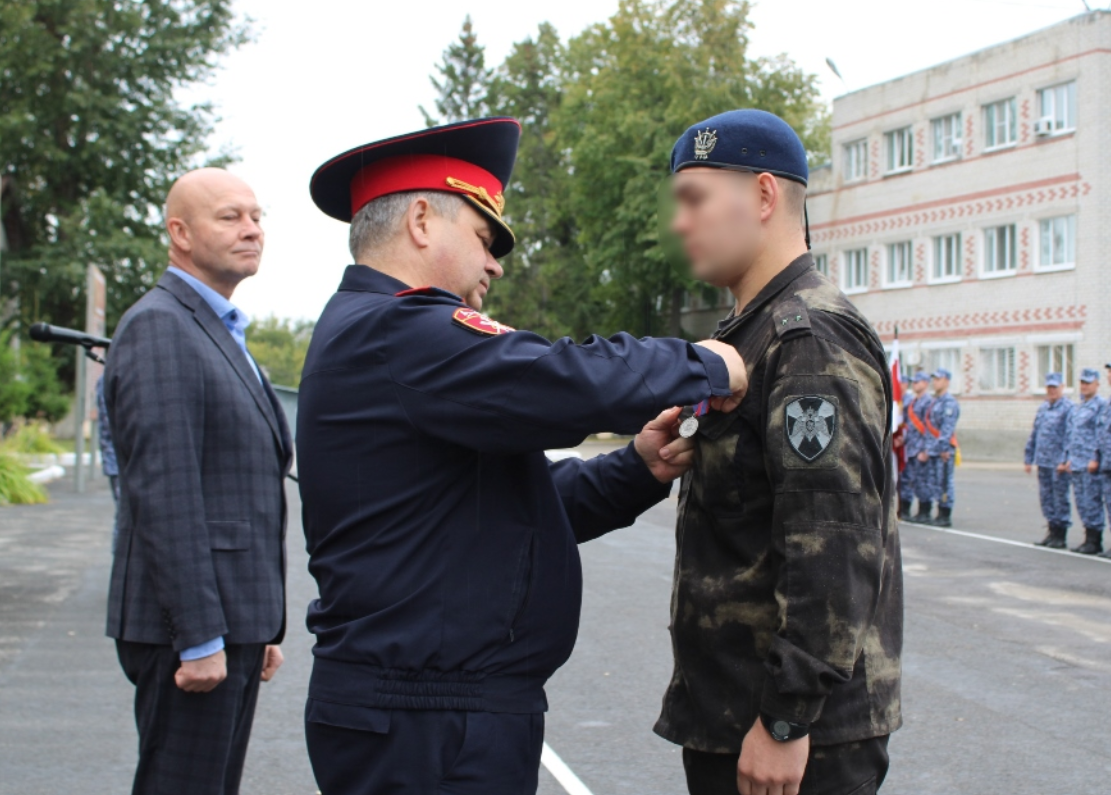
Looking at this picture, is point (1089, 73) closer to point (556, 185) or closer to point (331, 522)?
point (556, 185)

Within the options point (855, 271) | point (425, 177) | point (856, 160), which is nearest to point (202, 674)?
point (425, 177)

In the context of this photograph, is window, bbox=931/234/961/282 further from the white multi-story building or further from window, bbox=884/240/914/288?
window, bbox=884/240/914/288

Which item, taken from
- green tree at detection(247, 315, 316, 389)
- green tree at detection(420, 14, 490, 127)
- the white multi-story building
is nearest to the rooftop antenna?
the white multi-story building

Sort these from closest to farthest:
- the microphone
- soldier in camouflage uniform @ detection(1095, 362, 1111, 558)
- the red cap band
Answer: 1. the red cap band
2. the microphone
3. soldier in camouflage uniform @ detection(1095, 362, 1111, 558)

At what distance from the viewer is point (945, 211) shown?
3891 centimetres

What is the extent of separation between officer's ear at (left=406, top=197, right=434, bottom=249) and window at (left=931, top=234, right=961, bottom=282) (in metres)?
38.2

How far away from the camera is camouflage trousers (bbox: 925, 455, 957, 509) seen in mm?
16844

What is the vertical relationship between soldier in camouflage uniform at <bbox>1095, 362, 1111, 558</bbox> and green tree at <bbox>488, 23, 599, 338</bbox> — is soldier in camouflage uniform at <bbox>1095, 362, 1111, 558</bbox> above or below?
below

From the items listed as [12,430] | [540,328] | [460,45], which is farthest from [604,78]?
[12,430]

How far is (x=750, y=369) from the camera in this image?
251 centimetres

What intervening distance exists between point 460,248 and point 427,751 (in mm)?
1100

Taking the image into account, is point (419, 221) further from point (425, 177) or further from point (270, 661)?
point (270, 661)

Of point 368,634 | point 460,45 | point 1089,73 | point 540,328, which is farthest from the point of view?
point 460,45

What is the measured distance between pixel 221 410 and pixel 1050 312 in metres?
35.1
